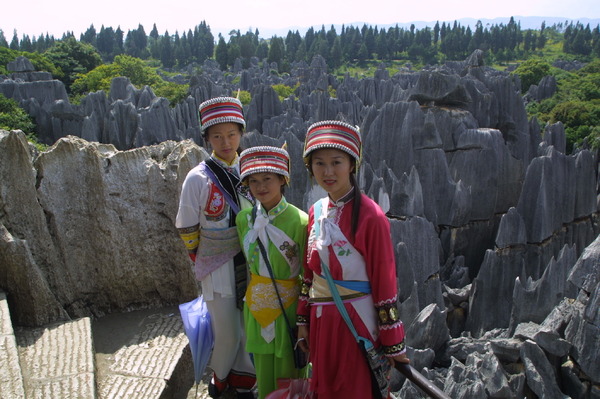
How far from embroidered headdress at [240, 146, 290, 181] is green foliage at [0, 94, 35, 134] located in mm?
16301

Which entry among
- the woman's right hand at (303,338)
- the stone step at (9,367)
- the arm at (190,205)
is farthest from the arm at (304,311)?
the stone step at (9,367)

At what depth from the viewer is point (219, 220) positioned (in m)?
2.03

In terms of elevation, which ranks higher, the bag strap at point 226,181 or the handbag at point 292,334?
the bag strap at point 226,181

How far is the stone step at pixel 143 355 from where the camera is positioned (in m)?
2.22

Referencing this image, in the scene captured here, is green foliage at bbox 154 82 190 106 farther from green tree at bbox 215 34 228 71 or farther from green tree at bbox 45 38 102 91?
green tree at bbox 215 34 228 71

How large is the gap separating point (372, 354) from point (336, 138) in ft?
2.28

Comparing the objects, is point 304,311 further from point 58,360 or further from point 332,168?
point 58,360

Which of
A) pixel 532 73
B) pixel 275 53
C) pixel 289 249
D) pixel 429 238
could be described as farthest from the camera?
pixel 275 53

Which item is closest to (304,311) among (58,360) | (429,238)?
(58,360)

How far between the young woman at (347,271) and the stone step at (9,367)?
1.09m

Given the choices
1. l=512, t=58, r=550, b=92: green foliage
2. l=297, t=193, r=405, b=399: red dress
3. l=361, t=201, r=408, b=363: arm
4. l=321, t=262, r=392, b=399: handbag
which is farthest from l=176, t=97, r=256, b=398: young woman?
l=512, t=58, r=550, b=92: green foliage

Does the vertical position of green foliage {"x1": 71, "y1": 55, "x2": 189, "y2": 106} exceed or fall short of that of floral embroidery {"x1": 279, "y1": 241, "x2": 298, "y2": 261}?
it falls short

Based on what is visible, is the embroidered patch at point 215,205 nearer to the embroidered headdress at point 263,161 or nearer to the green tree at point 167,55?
the embroidered headdress at point 263,161

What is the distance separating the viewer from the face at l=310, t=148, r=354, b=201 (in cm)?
166
